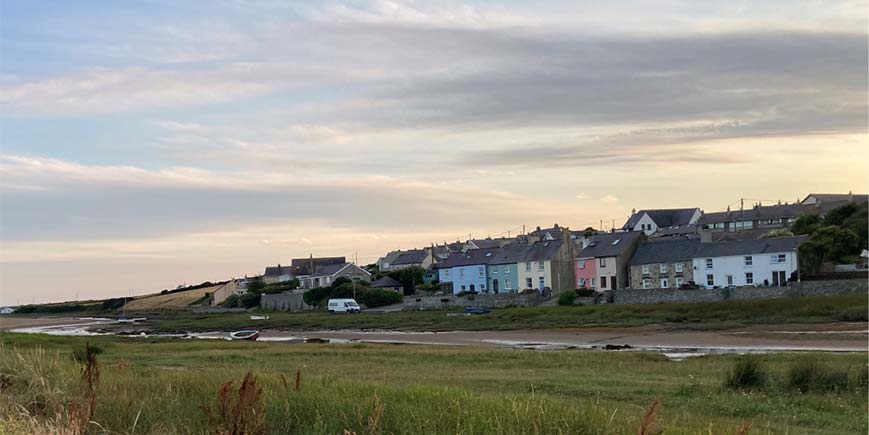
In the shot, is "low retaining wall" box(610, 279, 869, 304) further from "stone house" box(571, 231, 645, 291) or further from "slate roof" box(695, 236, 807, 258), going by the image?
"stone house" box(571, 231, 645, 291)

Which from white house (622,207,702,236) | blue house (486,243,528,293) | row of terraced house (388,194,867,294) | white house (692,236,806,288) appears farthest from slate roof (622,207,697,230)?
white house (692,236,806,288)

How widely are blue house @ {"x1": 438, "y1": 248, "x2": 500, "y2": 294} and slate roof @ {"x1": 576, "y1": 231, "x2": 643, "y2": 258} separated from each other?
13.0 metres

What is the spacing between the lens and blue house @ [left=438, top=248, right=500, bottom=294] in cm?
9388

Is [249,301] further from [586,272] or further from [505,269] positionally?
[586,272]

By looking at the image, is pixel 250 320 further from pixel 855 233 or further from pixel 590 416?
pixel 590 416

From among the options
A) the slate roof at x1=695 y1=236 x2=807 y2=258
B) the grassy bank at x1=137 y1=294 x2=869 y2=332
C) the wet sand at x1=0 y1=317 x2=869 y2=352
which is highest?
the slate roof at x1=695 y1=236 x2=807 y2=258

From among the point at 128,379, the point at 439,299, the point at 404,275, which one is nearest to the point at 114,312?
the point at 404,275

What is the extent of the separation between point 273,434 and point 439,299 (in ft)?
246

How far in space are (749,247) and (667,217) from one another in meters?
59.6

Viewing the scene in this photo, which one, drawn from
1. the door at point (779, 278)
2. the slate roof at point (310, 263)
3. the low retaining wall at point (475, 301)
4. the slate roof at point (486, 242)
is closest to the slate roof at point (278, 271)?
the slate roof at point (310, 263)

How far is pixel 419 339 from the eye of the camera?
53.2 metres

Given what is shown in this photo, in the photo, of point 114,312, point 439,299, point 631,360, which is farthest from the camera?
point 114,312

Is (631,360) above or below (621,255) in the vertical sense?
below

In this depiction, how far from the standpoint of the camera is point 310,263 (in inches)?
5837
